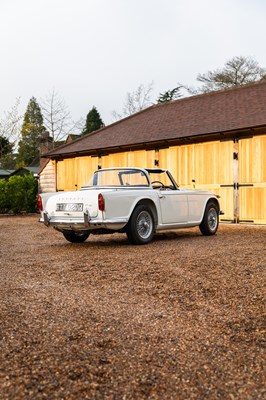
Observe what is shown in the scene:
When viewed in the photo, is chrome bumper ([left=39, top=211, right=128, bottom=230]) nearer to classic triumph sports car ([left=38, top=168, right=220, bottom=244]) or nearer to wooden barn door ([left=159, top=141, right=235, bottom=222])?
classic triumph sports car ([left=38, top=168, right=220, bottom=244])

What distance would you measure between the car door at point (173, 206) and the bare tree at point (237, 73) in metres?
28.8

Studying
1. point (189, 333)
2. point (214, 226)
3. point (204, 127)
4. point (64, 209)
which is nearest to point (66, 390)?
point (189, 333)

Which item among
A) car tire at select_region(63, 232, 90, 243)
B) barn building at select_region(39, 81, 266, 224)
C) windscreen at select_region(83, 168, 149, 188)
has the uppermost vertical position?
barn building at select_region(39, 81, 266, 224)

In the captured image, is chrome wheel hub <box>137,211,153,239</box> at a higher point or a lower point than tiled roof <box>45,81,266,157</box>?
lower

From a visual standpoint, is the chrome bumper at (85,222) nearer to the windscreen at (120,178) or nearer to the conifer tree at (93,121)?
the windscreen at (120,178)

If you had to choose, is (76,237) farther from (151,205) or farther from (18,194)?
(18,194)

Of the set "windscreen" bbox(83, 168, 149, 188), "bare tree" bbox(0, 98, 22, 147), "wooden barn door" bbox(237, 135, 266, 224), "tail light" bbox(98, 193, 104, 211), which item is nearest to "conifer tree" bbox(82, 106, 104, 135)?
"bare tree" bbox(0, 98, 22, 147)

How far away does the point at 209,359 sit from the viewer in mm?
3014

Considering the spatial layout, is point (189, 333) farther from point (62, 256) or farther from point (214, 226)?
point (214, 226)

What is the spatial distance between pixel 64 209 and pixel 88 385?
21.1ft

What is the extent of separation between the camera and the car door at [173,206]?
970 cm

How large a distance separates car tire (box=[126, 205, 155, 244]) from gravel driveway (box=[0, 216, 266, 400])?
5.75 feet

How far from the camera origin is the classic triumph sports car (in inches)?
336

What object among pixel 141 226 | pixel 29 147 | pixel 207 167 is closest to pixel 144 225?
pixel 141 226
